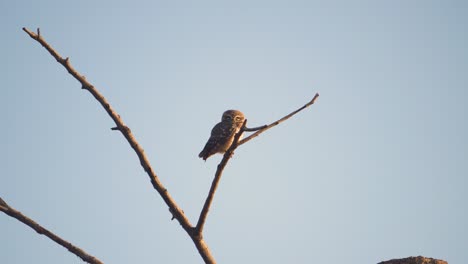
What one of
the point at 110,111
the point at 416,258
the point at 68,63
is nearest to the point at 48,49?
the point at 68,63

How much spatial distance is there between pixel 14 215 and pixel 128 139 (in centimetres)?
112

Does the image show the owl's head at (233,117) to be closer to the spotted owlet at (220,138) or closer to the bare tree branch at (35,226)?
the spotted owlet at (220,138)

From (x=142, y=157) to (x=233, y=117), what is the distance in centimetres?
866

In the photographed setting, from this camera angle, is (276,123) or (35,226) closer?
(35,226)

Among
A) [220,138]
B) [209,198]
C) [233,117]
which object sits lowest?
[209,198]

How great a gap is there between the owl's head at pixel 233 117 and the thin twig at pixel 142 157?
316 inches

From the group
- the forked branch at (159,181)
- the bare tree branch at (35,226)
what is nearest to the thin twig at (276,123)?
the forked branch at (159,181)

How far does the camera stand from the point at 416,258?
4.44 meters

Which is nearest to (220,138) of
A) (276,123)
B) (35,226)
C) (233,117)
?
(233,117)

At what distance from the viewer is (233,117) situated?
13016 mm

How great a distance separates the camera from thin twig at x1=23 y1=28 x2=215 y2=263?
4156 millimetres

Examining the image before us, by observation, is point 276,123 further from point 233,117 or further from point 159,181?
point 233,117

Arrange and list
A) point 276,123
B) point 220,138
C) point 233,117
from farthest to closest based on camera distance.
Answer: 1. point 233,117
2. point 220,138
3. point 276,123

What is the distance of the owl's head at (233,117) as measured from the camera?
1274cm
